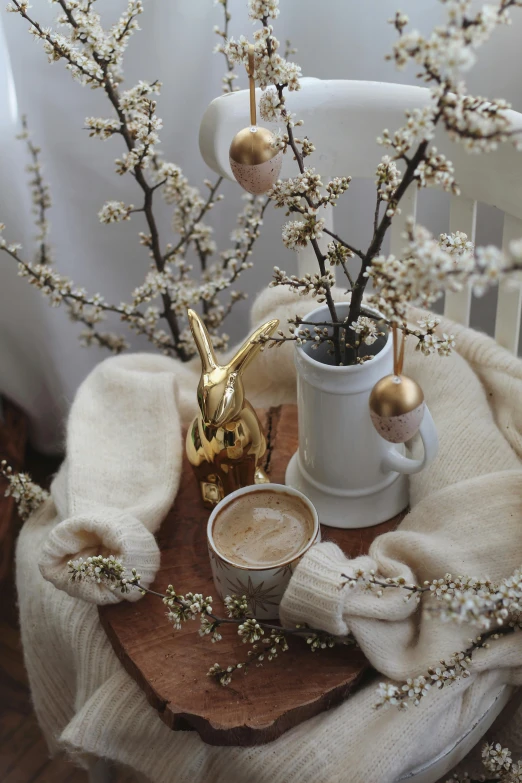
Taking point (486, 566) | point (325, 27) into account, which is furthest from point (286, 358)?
point (325, 27)

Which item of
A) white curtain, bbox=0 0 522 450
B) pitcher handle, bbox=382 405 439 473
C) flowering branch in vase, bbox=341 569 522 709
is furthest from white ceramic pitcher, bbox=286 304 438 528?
white curtain, bbox=0 0 522 450

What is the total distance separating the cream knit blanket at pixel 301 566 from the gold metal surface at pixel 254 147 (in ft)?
0.98

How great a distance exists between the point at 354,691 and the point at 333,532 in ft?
0.50

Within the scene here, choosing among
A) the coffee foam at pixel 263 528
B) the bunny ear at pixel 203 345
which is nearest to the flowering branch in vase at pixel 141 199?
the bunny ear at pixel 203 345

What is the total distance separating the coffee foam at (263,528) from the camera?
0.67 metres

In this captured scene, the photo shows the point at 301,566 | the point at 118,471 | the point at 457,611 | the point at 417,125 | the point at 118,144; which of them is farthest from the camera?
the point at 118,144

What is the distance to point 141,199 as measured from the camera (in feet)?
3.93

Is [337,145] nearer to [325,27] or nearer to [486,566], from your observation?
[325,27]

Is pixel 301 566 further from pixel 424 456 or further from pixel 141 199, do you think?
pixel 141 199

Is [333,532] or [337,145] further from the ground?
[337,145]

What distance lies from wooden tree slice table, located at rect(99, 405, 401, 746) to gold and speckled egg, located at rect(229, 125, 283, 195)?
340mm

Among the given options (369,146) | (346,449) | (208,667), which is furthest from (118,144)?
(208,667)

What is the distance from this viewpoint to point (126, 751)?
0.68m

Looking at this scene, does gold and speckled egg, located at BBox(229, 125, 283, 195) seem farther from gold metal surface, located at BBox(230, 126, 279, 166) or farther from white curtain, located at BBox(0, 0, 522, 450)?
white curtain, located at BBox(0, 0, 522, 450)
